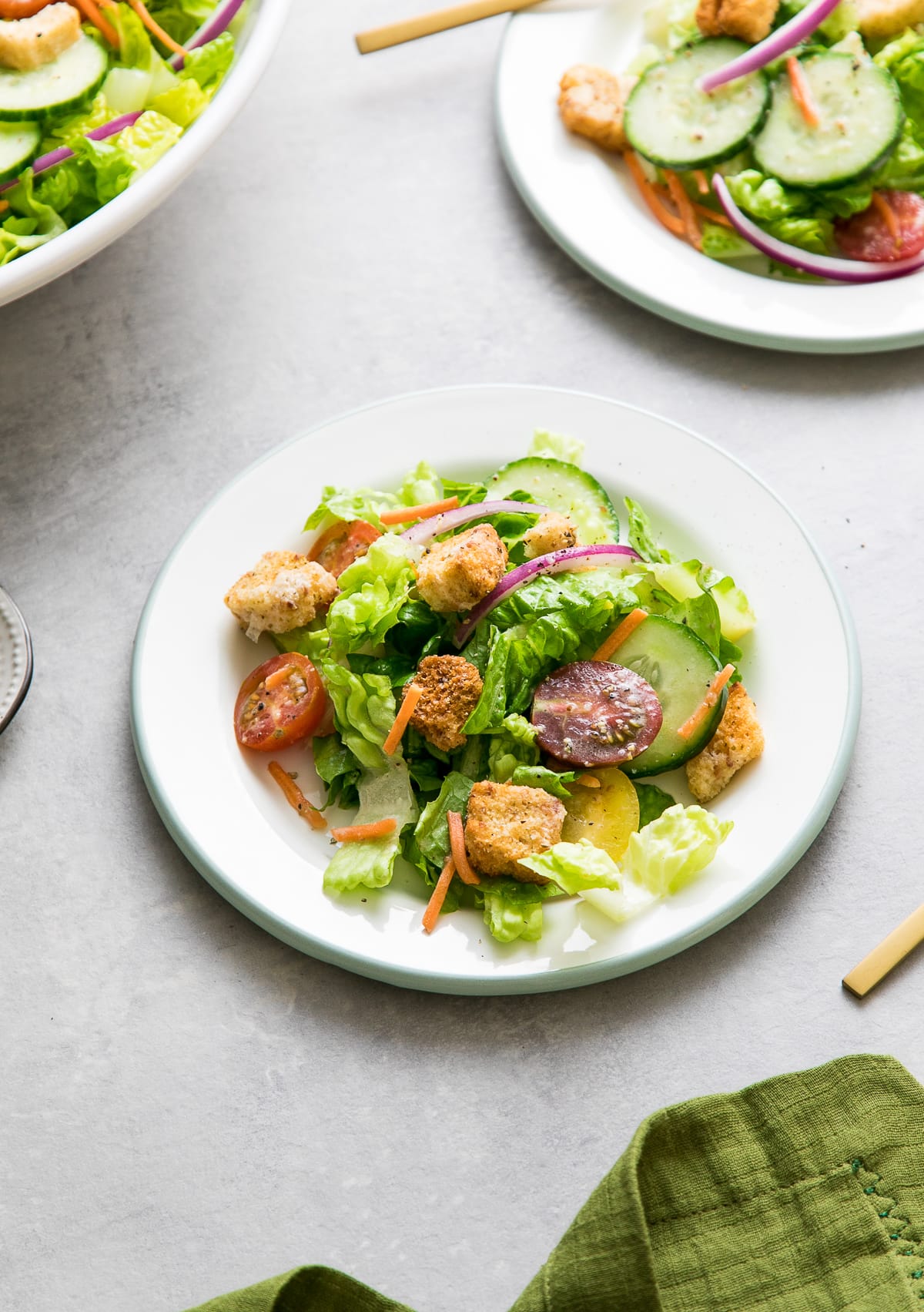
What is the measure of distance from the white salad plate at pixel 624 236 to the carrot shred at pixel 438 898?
1.42 meters

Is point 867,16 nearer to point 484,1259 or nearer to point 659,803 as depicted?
point 659,803

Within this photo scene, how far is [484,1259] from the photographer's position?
1958 mm

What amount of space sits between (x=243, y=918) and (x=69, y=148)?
1.63 meters

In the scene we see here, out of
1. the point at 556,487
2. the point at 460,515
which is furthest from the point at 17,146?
the point at 556,487

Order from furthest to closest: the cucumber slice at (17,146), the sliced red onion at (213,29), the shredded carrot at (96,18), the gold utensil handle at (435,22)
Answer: the gold utensil handle at (435,22)
the sliced red onion at (213,29)
the shredded carrot at (96,18)
the cucumber slice at (17,146)

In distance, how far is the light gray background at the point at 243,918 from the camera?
2.02 meters

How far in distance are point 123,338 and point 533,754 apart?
5.06 feet

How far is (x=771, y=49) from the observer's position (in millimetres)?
2932

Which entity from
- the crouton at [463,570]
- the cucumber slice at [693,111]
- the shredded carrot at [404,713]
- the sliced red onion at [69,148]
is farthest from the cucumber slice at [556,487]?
the sliced red onion at [69,148]

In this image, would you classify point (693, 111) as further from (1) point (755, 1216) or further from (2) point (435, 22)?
(1) point (755, 1216)

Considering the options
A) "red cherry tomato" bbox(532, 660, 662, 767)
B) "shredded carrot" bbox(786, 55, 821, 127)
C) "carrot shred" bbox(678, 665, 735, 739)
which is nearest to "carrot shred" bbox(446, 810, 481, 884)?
"red cherry tomato" bbox(532, 660, 662, 767)

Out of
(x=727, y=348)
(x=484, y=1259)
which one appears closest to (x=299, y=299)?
(x=727, y=348)

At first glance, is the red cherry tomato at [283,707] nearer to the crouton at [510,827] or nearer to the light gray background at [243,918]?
the light gray background at [243,918]

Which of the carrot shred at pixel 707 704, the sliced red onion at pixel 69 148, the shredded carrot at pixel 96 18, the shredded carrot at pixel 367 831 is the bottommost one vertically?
the shredded carrot at pixel 367 831
